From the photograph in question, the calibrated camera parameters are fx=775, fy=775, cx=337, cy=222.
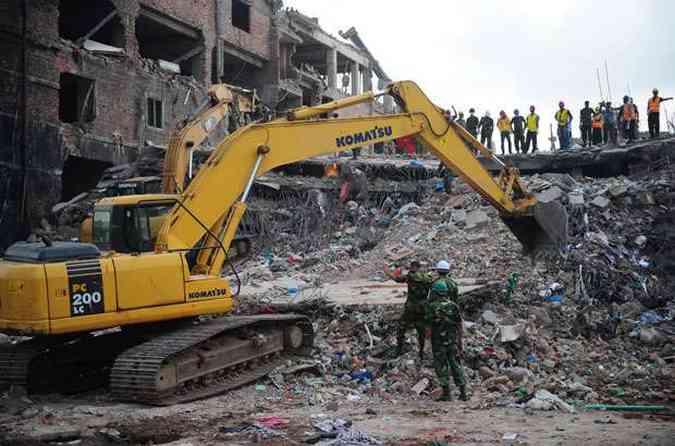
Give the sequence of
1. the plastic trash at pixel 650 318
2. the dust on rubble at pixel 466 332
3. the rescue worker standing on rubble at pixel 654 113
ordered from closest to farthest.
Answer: the dust on rubble at pixel 466 332
the plastic trash at pixel 650 318
the rescue worker standing on rubble at pixel 654 113

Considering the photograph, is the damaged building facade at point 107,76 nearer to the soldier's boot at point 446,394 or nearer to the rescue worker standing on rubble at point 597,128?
the rescue worker standing on rubble at point 597,128

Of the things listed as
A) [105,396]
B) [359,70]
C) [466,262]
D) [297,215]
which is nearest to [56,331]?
[105,396]

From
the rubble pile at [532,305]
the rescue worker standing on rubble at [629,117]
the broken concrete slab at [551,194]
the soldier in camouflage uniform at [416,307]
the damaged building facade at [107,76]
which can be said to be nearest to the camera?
the rubble pile at [532,305]

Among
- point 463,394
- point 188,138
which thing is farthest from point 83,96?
point 463,394

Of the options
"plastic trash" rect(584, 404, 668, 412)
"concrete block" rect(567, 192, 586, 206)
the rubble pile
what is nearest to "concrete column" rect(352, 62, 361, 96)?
the rubble pile

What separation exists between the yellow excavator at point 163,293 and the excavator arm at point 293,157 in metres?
0.02

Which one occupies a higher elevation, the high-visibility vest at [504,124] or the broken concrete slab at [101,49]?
the broken concrete slab at [101,49]

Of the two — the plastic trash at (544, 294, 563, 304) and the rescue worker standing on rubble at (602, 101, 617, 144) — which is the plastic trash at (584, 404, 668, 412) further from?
the rescue worker standing on rubble at (602, 101, 617, 144)

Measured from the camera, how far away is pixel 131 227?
8.50m

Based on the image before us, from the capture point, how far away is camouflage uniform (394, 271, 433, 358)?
9602mm

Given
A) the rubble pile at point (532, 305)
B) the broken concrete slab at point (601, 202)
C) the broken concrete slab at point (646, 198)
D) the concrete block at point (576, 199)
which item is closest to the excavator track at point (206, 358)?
the rubble pile at point (532, 305)

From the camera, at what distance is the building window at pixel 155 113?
75.2 ft

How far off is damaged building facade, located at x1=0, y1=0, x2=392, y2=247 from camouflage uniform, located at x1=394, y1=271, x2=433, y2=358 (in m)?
8.09

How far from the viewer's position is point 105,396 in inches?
339
